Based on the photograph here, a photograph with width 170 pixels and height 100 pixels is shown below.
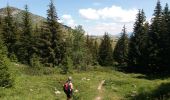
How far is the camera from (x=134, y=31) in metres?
71.4

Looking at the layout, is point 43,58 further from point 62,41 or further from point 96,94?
point 96,94

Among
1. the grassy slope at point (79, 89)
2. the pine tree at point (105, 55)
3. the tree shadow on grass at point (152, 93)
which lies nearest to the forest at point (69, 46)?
the pine tree at point (105, 55)

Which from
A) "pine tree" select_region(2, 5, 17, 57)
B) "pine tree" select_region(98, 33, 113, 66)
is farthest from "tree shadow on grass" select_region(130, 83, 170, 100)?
"pine tree" select_region(98, 33, 113, 66)

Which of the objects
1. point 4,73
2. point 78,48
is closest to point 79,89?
point 4,73

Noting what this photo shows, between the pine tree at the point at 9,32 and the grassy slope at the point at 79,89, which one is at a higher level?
the pine tree at the point at 9,32

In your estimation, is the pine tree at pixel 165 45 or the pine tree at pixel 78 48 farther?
the pine tree at pixel 78 48

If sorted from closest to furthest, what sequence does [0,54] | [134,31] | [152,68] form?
[0,54]
[152,68]
[134,31]

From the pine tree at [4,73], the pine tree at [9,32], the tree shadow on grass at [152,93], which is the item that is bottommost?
the tree shadow on grass at [152,93]

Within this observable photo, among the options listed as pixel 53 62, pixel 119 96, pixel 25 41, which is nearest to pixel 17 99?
pixel 119 96

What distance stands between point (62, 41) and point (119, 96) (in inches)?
1390

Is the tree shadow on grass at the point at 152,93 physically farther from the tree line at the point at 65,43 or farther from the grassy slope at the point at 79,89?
the tree line at the point at 65,43

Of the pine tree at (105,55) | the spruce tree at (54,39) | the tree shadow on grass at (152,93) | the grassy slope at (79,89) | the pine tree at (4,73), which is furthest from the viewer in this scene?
the pine tree at (105,55)

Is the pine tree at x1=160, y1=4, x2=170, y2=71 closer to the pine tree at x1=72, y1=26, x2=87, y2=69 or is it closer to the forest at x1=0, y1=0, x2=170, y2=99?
the forest at x1=0, y1=0, x2=170, y2=99

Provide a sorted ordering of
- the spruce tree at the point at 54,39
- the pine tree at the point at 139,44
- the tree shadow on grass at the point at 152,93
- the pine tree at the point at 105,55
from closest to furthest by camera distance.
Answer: the tree shadow on grass at the point at 152,93, the spruce tree at the point at 54,39, the pine tree at the point at 139,44, the pine tree at the point at 105,55
